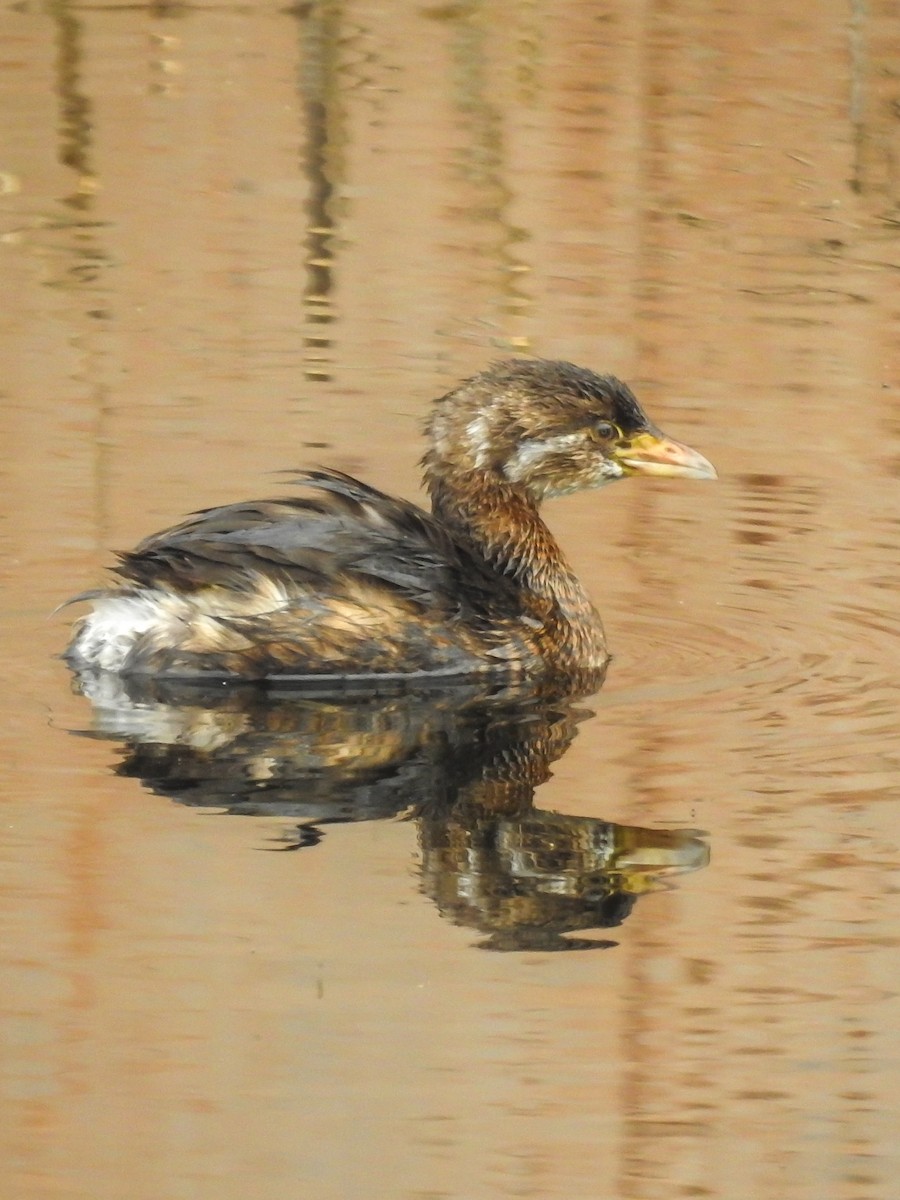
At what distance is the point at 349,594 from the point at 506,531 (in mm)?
823

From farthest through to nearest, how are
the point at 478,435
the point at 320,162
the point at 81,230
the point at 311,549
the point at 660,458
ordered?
the point at 320,162, the point at 81,230, the point at 660,458, the point at 478,435, the point at 311,549

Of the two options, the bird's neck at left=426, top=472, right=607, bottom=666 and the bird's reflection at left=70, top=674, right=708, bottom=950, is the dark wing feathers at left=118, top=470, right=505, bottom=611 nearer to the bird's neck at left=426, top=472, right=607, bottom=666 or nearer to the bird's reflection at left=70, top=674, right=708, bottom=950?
the bird's reflection at left=70, top=674, right=708, bottom=950

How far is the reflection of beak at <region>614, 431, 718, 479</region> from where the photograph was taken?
7340 mm

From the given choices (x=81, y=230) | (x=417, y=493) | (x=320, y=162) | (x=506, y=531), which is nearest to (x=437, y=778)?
(x=506, y=531)

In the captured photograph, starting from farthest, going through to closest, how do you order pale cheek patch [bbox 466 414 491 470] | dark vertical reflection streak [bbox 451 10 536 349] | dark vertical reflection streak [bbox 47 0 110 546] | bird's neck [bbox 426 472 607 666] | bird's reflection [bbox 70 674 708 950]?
Answer: dark vertical reflection streak [bbox 451 10 536 349] → dark vertical reflection streak [bbox 47 0 110 546] → pale cheek patch [bbox 466 414 491 470] → bird's neck [bbox 426 472 607 666] → bird's reflection [bbox 70 674 708 950]

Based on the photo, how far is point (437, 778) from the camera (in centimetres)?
593

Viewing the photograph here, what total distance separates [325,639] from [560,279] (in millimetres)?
4220

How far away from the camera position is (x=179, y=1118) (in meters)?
4.23

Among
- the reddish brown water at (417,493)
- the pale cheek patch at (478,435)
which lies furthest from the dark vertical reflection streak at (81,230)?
the pale cheek patch at (478,435)

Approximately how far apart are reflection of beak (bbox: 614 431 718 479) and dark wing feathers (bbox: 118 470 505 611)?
84 centimetres

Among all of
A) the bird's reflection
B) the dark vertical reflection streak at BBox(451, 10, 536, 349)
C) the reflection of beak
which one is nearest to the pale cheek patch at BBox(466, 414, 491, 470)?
the reflection of beak

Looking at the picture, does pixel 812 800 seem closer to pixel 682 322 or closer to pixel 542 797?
pixel 542 797

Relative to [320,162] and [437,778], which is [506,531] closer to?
[437,778]

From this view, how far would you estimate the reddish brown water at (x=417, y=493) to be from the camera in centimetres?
434
